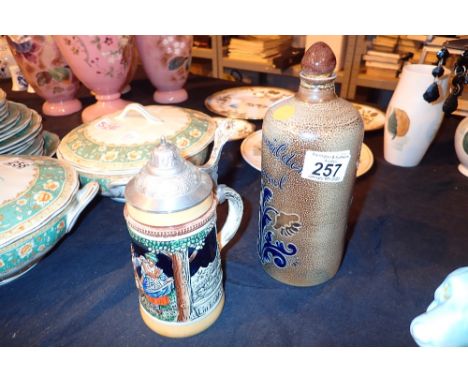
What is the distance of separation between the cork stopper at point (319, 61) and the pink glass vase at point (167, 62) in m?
0.77

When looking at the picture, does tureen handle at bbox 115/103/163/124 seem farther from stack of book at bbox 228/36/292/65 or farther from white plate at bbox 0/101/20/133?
stack of book at bbox 228/36/292/65

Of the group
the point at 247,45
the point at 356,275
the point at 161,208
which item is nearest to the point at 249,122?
the point at 356,275

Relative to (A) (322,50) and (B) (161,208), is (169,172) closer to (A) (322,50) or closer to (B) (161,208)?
(B) (161,208)

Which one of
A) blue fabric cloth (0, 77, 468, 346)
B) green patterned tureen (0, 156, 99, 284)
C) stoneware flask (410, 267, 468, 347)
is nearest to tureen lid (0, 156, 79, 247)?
green patterned tureen (0, 156, 99, 284)

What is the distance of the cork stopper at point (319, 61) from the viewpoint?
1.36 ft

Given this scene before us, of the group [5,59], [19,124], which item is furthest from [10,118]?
[5,59]

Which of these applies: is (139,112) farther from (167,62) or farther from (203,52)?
(203,52)

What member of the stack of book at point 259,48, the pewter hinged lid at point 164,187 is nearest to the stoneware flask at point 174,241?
the pewter hinged lid at point 164,187

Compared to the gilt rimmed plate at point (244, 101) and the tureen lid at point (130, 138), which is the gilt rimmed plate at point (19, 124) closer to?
the tureen lid at point (130, 138)

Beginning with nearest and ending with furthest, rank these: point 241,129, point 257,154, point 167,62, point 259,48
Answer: point 257,154 → point 241,129 → point 167,62 → point 259,48

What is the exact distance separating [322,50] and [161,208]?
0.83 ft

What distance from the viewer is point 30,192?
0.53m

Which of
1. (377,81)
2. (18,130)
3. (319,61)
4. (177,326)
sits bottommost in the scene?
(377,81)

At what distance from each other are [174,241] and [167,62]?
0.87 metres
